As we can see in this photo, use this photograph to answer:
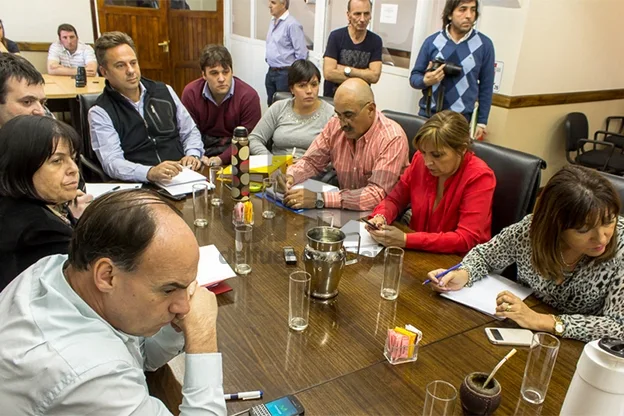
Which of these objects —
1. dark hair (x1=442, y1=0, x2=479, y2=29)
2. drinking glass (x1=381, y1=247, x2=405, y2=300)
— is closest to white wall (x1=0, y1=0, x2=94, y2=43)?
dark hair (x1=442, y1=0, x2=479, y2=29)

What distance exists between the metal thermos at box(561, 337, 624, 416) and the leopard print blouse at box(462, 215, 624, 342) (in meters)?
0.41

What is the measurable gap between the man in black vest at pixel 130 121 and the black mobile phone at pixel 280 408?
57.6 inches

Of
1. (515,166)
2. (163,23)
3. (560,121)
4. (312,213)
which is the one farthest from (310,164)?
(163,23)

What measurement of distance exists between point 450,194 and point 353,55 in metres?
2.17

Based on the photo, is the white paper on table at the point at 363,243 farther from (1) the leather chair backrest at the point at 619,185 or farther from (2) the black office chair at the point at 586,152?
(2) the black office chair at the point at 586,152

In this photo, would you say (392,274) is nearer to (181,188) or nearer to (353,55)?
(181,188)

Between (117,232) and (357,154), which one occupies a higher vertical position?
(117,232)

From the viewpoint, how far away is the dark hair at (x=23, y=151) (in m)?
1.30

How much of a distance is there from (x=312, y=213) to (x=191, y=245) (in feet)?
3.89

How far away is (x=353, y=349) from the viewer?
1.16m

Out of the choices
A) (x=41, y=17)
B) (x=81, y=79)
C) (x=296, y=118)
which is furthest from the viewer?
(x=41, y=17)

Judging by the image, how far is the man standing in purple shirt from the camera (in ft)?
15.9

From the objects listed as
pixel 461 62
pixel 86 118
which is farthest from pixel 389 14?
pixel 86 118

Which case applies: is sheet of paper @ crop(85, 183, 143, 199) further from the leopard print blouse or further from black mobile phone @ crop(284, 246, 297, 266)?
the leopard print blouse
